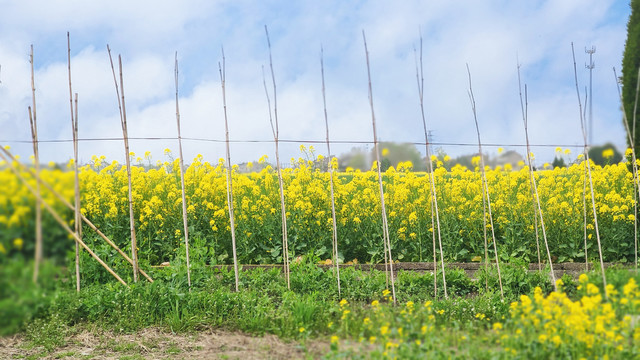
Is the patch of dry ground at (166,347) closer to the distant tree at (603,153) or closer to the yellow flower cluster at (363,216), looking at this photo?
the yellow flower cluster at (363,216)

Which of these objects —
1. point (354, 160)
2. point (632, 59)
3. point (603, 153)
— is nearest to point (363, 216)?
point (354, 160)

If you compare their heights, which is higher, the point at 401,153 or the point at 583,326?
the point at 401,153

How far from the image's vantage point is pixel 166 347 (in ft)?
14.9

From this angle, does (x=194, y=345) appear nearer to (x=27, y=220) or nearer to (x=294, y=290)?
(x=294, y=290)

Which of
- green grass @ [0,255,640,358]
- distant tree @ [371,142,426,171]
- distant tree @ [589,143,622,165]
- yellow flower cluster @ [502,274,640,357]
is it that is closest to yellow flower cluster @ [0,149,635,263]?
distant tree @ [371,142,426,171]

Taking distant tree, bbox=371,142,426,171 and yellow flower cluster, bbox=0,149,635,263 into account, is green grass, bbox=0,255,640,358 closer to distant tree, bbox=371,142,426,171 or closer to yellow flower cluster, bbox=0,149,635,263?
yellow flower cluster, bbox=0,149,635,263

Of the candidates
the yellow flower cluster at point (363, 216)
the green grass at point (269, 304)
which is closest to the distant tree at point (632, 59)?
the yellow flower cluster at point (363, 216)

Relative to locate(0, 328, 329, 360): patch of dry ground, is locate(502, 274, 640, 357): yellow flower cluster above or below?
above

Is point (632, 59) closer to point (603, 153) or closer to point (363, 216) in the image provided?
point (603, 153)

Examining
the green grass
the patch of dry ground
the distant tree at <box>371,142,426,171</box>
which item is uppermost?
the distant tree at <box>371,142,426,171</box>

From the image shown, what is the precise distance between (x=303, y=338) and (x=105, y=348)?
169 cm

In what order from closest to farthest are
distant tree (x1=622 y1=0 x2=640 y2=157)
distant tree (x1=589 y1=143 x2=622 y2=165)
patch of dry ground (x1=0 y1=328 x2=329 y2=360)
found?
patch of dry ground (x1=0 y1=328 x2=329 y2=360) < distant tree (x1=622 y1=0 x2=640 y2=157) < distant tree (x1=589 y1=143 x2=622 y2=165)

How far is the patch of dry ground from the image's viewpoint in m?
4.20

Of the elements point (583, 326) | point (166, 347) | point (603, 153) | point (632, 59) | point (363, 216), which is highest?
point (632, 59)
